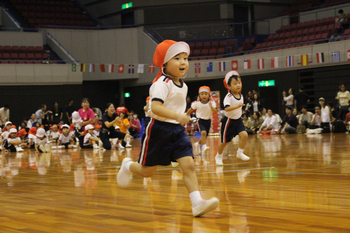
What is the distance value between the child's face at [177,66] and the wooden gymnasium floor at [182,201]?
105cm

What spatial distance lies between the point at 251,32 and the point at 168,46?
21175 millimetres

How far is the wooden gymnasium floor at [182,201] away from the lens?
9.49 ft

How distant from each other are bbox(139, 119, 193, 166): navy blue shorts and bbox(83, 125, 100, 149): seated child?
10419 millimetres

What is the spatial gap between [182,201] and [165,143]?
0.63 meters

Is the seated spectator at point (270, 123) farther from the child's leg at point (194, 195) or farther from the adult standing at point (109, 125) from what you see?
the child's leg at point (194, 195)

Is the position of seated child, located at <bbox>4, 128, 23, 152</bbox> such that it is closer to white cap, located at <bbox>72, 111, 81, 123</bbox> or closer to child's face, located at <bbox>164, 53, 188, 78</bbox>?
white cap, located at <bbox>72, 111, 81, 123</bbox>

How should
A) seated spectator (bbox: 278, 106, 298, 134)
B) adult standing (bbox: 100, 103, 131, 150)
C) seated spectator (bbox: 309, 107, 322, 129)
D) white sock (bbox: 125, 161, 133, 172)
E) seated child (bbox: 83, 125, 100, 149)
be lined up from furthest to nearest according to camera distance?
1. seated spectator (bbox: 278, 106, 298, 134)
2. seated spectator (bbox: 309, 107, 322, 129)
3. seated child (bbox: 83, 125, 100, 149)
4. adult standing (bbox: 100, 103, 131, 150)
5. white sock (bbox: 125, 161, 133, 172)

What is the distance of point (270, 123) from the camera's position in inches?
699

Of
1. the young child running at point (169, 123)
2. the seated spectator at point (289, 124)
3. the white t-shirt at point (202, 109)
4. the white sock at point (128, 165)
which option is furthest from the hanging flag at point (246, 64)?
the young child running at point (169, 123)

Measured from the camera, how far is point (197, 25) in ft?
83.3

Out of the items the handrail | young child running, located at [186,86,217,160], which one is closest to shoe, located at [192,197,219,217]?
young child running, located at [186,86,217,160]

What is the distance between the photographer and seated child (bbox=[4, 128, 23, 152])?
14135 mm

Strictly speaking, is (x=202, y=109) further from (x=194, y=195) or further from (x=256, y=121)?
(x=256, y=121)

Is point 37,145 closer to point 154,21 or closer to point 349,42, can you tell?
point 349,42
